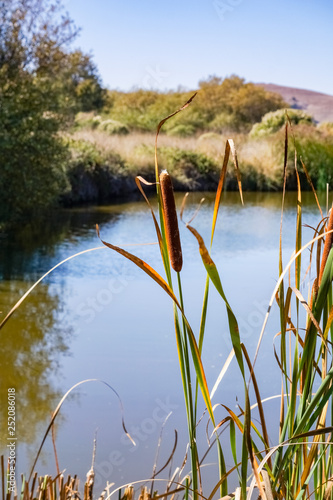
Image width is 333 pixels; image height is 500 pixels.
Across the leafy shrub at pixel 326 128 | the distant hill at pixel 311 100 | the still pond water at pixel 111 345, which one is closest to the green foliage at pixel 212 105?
the leafy shrub at pixel 326 128

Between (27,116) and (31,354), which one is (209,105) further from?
(31,354)

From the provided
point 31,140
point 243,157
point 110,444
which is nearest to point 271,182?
point 243,157

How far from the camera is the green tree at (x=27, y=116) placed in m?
5.98

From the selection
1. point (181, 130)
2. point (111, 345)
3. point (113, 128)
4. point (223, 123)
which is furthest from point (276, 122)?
point (111, 345)

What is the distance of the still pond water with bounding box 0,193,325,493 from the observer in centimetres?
211

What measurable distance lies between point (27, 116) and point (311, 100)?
28906 millimetres

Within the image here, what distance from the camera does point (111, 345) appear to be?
3109 millimetres

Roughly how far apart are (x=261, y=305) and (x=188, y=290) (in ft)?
2.05

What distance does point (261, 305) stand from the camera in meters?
3.76

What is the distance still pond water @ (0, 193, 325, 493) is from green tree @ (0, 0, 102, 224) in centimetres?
48

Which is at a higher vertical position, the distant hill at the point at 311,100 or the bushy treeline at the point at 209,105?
the distant hill at the point at 311,100

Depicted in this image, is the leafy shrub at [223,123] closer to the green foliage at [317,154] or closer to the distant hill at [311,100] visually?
the green foliage at [317,154]

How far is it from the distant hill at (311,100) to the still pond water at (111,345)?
89.9 ft

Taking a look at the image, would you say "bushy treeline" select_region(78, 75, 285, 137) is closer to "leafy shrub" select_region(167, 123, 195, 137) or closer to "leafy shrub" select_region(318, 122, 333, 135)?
"leafy shrub" select_region(167, 123, 195, 137)
